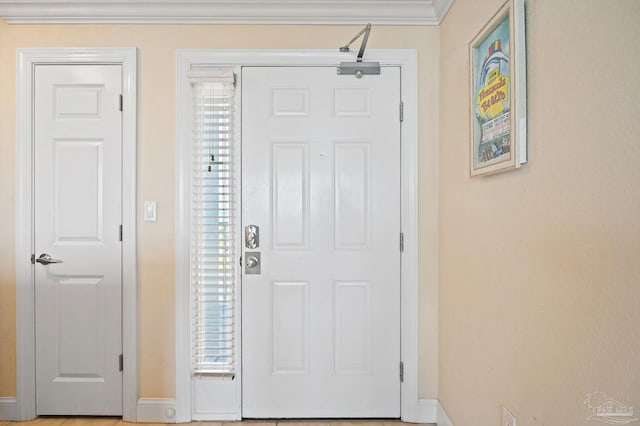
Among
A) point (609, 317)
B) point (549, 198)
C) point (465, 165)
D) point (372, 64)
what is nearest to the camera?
point (609, 317)

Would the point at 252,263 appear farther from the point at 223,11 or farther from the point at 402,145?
the point at 223,11

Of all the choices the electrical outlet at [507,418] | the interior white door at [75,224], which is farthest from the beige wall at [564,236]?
the interior white door at [75,224]

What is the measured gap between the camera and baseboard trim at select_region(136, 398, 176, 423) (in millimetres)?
2166

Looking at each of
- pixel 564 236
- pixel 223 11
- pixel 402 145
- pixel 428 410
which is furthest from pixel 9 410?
pixel 564 236

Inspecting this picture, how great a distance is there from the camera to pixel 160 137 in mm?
2207

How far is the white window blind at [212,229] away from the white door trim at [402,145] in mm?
62

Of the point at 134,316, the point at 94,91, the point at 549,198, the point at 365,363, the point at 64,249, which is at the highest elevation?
the point at 94,91

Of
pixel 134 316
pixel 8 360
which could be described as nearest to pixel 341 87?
pixel 134 316

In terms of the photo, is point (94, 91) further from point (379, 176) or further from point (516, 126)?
point (516, 126)

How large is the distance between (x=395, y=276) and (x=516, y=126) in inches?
47.2

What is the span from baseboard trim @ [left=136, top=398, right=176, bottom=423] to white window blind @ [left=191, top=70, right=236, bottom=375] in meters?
0.24

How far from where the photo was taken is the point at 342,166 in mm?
2203

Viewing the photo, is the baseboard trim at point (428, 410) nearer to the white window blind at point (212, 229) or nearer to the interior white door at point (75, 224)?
the white window blind at point (212, 229)

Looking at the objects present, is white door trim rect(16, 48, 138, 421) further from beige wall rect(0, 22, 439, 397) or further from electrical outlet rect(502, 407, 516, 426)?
electrical outlet rect(502, 407, 516, 426)
